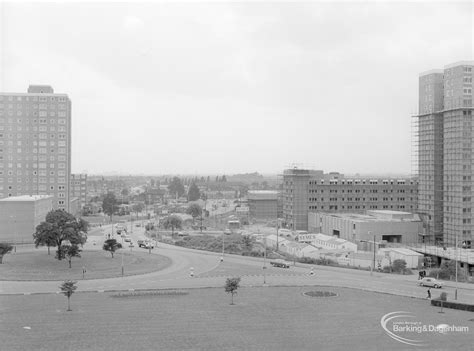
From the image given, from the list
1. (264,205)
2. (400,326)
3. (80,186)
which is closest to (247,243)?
(400,326)

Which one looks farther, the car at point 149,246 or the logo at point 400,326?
the car at point 149,246

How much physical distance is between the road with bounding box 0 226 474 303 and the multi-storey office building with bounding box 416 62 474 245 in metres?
10.8

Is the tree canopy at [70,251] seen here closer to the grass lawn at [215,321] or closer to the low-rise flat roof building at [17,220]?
the grass lawn at [215,321]

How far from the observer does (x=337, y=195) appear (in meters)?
38.1

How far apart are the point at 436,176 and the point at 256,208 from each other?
769 inches

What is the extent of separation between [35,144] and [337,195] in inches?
827

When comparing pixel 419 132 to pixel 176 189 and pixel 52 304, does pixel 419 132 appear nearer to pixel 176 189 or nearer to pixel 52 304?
pixel 52 304

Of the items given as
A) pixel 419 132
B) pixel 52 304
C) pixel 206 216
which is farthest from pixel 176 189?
pixel 52 304

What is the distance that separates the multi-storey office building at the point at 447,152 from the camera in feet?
92.2

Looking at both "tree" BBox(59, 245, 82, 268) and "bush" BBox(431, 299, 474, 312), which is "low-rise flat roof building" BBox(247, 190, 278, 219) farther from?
"bush" BBox(431, 299, 474, 312)

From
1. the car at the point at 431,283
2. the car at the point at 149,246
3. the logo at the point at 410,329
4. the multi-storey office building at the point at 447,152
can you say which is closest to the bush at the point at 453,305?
the logo at the point at 410,329

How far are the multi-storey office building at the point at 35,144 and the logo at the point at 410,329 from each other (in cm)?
3101

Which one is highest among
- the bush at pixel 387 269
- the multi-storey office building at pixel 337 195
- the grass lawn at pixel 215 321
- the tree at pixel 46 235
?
the multi-storey office building at pixel 337 195

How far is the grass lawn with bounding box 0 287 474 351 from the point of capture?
399 inches
